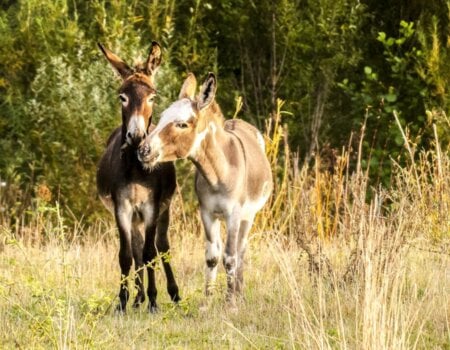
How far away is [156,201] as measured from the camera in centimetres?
925

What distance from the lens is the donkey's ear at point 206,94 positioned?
28.4 ft

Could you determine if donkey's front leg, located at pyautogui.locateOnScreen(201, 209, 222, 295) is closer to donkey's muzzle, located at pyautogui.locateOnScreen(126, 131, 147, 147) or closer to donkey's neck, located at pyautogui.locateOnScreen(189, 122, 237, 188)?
donkey's neck, located at pyautogui.locateOnScreen(189, 122, 237, 188)

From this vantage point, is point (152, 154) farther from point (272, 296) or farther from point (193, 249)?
point (193, 249)

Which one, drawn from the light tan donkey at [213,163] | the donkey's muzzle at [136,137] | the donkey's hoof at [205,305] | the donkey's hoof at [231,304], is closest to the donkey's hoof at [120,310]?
the donkey's hoof at [205,305]

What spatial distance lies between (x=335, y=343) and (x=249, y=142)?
8.79 ft

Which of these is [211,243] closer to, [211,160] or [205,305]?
[205,305]

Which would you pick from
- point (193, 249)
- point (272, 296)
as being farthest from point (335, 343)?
point (193, 249)

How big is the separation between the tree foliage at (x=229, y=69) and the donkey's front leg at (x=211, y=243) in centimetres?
585

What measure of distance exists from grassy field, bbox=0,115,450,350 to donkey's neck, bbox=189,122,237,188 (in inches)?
23.5

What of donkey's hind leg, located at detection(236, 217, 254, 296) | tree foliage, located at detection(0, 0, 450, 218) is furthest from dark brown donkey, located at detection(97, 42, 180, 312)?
tree foliage, located at detection(0, 0, 450, 218)

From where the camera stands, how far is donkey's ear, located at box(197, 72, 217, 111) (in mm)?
8648

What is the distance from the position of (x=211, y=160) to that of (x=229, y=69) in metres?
8.56

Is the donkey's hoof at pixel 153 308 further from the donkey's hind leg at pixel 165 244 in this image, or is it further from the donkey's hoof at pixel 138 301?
the donkey's hind leg at pixel 165 244

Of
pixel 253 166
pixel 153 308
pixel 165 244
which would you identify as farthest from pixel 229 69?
pixel 153 308
